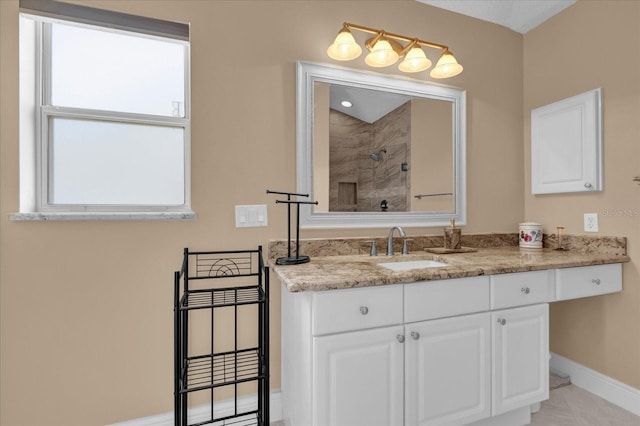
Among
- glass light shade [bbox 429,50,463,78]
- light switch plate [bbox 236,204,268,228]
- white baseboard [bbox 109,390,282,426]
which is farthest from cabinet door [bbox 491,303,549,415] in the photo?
glass light shade [bbox 429,50,463,78]

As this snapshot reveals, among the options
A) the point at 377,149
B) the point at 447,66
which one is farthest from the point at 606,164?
the point at 377,149

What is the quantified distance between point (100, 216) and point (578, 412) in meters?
2.75

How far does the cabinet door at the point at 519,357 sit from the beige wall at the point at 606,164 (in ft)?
2.26

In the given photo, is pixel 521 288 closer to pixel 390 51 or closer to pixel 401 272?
pixel 401 272

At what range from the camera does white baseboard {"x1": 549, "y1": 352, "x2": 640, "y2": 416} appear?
1736 millimetres

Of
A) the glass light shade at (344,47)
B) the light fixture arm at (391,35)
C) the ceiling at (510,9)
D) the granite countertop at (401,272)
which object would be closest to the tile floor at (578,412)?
the granite countertop at (401,272)

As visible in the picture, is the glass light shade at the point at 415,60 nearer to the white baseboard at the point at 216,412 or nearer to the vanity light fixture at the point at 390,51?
the vanity light fixture at the point at 390,51

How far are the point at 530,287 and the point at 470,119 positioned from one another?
1237 mm

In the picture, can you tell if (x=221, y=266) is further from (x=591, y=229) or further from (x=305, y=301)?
(x=591, y=229)

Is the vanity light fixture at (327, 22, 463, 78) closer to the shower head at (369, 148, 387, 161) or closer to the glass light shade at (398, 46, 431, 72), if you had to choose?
the glass light shade at (398, 46, 431, 72)

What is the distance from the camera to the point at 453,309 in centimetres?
137

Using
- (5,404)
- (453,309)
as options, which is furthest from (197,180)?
(453,309)

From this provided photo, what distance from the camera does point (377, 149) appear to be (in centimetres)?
190

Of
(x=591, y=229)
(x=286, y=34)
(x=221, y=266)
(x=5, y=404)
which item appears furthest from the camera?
(x=591, y=229)
